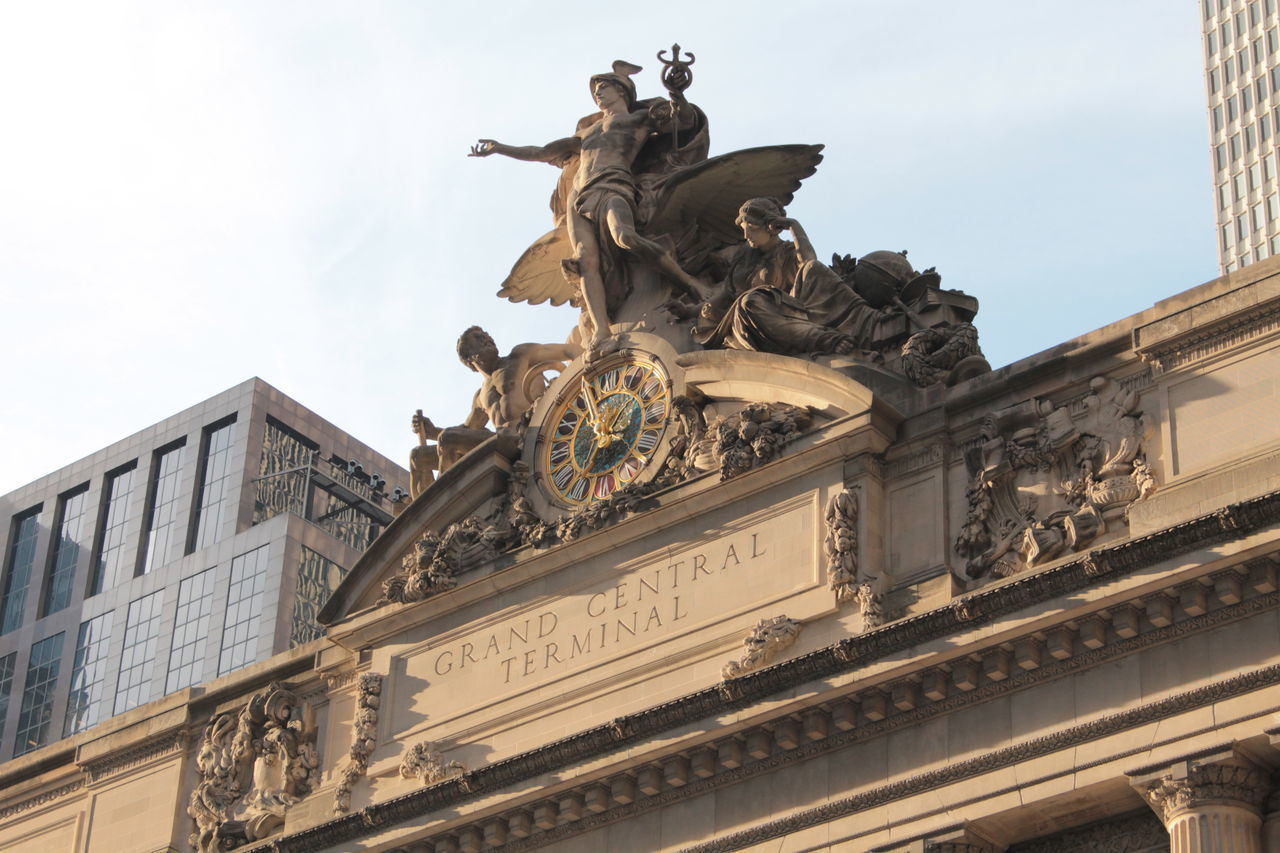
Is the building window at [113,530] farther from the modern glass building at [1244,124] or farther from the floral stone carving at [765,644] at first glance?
the floral stone carving at [765,644]

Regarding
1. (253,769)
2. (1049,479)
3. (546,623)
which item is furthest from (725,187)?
(253,769)

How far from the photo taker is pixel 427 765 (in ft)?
117

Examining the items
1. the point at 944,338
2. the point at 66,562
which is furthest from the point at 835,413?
the point at 66,562

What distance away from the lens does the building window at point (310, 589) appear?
7650 cm

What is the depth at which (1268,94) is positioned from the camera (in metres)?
71.6

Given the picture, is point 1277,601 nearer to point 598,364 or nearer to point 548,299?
point 598,364

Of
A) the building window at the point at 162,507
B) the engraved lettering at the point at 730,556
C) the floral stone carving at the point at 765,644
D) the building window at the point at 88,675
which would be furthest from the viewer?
the building window at the point at 162,507

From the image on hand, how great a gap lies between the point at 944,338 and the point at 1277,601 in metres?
6.66

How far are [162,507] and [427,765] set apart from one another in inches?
1908

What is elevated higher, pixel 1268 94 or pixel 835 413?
pixel 1268 94

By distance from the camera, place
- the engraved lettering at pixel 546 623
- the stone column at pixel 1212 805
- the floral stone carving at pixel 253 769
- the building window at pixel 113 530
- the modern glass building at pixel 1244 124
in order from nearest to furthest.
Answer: the stone column at pixel 1212 805, the engraved lettering at pixel 546 623, the floral stone carving at pixel 253 769, the modern glass building at pixel 1244 124, the building window at pixel 113 530

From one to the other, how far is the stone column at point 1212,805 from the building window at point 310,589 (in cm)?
5020

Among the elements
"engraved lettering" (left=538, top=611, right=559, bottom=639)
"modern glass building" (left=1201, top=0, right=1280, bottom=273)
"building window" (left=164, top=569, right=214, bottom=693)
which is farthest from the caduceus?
"building window" (left=164, top=569, right=214, bottom=693)

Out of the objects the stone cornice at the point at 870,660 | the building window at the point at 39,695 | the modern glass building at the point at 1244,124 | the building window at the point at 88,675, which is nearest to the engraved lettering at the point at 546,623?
the stone cornice at the point at 870,660
